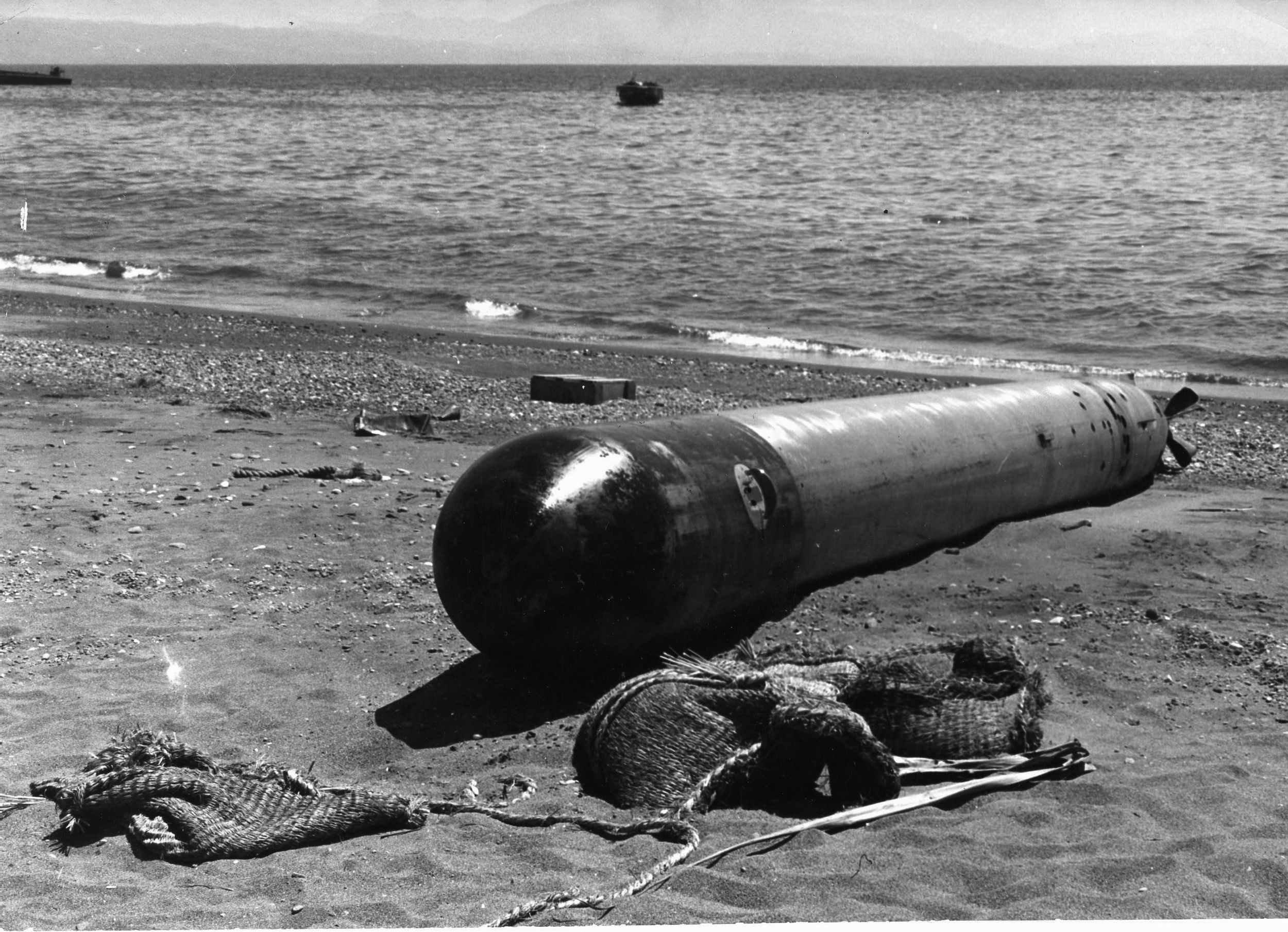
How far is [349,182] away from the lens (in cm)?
3541

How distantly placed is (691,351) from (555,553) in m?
12.1

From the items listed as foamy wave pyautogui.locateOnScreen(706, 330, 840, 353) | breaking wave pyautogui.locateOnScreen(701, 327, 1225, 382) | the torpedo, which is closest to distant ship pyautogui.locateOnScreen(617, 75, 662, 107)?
foamy wave pyautogui.locateOnScreen(706, 330, 840, 353)

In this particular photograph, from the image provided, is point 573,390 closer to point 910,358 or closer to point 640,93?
point 910,358

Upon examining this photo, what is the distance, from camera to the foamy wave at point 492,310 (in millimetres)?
19859

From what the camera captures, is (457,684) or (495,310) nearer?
(457,684)

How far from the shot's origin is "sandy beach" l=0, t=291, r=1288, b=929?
3.91 m

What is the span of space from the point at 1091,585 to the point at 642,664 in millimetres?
2838

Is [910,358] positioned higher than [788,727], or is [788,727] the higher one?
[788,727]

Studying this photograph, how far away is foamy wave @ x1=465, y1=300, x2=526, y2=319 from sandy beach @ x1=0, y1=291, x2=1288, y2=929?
28.0 feet

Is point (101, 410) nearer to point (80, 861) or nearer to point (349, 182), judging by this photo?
point (80, 861)

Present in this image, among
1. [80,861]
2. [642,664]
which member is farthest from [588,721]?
[80,861]

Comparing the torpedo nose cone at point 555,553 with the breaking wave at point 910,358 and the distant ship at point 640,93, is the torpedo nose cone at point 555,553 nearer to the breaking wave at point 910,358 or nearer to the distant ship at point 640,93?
the breaking wave at point 910,358

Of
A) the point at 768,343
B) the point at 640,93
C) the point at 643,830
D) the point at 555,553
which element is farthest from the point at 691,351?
the point at 640,93

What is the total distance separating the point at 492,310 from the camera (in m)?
20.1
